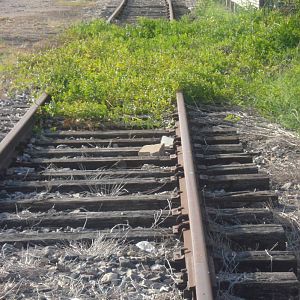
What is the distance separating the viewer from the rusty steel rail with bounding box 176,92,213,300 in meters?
3.57

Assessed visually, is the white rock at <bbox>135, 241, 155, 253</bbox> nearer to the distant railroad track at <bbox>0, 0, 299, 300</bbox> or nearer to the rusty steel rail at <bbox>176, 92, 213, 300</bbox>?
the distant railroad track at <bbox>0, 0, 299, 300</bbox>

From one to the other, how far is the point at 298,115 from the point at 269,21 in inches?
262

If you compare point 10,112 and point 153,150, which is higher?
point 153,150

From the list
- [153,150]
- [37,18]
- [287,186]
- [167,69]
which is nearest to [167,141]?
[153,150]

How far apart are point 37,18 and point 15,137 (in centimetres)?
1337

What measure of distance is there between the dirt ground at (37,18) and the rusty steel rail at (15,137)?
4.76 m

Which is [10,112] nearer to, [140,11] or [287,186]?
[287,186]

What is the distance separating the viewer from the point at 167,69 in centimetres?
925

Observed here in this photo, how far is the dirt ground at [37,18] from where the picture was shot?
13.8 meters

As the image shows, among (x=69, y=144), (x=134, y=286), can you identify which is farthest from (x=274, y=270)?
(x=69, y=144)

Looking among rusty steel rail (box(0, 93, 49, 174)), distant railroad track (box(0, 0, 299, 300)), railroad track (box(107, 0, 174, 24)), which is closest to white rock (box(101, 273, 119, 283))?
distant railroad track (box(0, 0, 299, 300))

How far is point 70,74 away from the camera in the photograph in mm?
9281

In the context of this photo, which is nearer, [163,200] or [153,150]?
[163,200]

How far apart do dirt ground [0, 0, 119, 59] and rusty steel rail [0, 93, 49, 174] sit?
4756 mm
